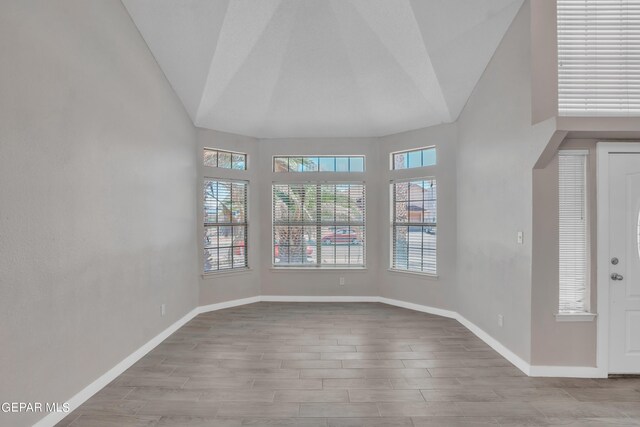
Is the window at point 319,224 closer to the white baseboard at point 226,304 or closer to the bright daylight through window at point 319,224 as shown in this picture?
the bright daylight through window at point 319,224

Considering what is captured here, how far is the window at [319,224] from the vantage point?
5.50 meters

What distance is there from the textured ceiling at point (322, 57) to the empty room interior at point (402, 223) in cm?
3

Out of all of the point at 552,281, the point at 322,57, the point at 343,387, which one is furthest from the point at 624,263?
the point at 322,57

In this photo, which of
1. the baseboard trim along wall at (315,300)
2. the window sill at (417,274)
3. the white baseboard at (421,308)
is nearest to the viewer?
the baseboard trim along wall at (315,300)

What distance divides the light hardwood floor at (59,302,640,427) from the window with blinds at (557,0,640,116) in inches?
92.5

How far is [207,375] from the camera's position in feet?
9.70

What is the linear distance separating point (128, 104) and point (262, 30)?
1602mm

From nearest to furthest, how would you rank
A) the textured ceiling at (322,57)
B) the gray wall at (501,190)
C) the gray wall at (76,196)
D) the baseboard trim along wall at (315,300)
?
the gray wall at (76,196), the baseboard trim along wall at (315,300), the gray wall at (501,190), the textured ceiling at (322,57)

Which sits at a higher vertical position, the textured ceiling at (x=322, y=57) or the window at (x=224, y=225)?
the textured ceiling at (x=322, y=57)

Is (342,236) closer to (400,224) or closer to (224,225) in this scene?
(400,224)

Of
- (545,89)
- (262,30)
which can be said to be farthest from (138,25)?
(545,89)

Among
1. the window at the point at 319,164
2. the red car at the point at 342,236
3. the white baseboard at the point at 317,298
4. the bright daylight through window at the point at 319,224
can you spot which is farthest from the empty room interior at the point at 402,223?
the red car at the point at 342,236

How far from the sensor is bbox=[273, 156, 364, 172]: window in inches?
217

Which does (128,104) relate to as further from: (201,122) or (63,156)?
(201,122)
